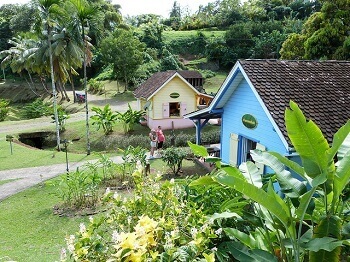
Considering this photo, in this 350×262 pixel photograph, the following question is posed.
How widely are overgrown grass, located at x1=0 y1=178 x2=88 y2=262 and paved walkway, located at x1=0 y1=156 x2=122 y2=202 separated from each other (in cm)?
76

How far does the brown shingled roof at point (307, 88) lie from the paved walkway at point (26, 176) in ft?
27.8

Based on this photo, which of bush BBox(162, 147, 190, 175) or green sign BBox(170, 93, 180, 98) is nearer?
bush BBox(162, 147, 190, 175)

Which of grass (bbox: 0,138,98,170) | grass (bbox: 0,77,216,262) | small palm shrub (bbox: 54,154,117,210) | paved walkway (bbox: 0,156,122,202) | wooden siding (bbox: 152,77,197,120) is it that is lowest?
grass (bbox: 0,138,98,170)

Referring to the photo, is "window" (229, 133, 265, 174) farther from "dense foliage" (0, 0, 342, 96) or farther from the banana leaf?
"dense foliage" (0, 0, 342, 96)

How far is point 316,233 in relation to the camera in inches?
118

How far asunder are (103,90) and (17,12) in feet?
90.0

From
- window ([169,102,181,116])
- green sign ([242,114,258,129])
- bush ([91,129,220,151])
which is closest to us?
green sign ([242,114,258,129])

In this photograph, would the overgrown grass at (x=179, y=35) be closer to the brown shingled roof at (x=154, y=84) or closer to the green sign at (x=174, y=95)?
the brown shingled roof at (x=154, y=84)

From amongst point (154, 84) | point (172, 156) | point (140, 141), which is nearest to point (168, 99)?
point (154, 84)

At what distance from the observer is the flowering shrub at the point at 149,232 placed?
2541mm

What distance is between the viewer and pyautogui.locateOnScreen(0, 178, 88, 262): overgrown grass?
748 centimetres

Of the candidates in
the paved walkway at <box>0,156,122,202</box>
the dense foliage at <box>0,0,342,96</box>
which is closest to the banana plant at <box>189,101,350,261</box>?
the paved walkway at <box>0,156,122,202</box>

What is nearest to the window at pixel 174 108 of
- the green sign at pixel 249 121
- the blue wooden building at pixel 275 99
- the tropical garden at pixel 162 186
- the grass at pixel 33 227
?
the tropical garden at pixel 162 186

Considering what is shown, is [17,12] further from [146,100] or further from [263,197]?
[263,197]
